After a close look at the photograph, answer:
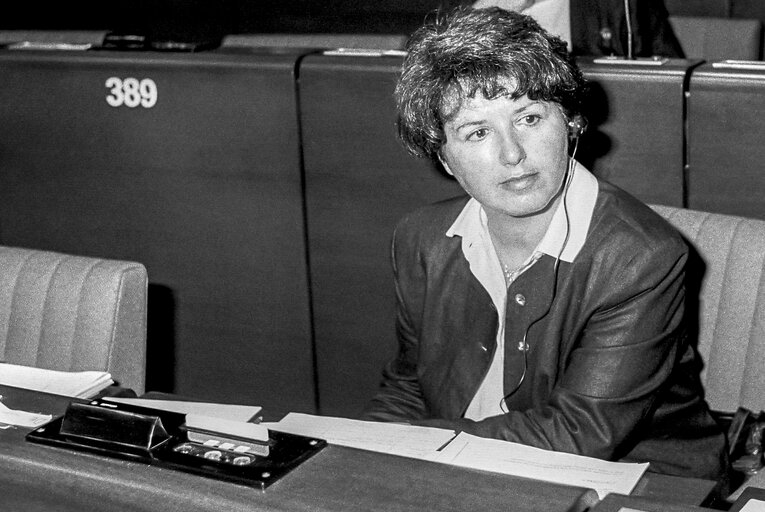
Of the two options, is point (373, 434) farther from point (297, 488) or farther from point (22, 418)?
point (22, 418)

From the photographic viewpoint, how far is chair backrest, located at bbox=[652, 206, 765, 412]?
202 cm

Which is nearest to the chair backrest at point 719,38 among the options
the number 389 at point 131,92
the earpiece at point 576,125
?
the number 389 at point 131,92

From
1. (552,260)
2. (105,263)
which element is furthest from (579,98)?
(105,263)

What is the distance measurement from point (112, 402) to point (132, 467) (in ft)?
0.62

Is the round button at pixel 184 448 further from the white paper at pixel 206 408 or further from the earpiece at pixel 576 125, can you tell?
the earpiece at pixel 576 125

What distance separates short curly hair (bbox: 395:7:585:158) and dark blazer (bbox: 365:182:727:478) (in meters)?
0.21

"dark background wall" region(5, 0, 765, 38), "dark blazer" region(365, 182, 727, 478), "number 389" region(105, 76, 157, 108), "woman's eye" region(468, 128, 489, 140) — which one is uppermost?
"dark background wall" region(5, 0, 765, 38)

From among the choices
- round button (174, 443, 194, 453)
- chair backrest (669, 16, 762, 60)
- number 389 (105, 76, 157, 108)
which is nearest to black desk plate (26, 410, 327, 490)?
round button (174, 443, 194, 453)

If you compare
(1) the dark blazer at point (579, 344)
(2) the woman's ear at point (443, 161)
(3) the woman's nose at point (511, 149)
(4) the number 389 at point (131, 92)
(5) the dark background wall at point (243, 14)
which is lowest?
(1) the dark blazer at point (579, 344)

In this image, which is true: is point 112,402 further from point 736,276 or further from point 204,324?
point 204,324

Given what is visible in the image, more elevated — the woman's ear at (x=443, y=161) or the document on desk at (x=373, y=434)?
the woman's ear at (x=443, y=161)

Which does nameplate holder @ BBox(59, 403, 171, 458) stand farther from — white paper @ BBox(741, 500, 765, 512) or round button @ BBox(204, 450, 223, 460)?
white paper @ BBox(741, 500, 765, 512)

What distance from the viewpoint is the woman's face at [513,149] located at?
1.88 m

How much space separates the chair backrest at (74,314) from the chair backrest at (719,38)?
8.47ft
